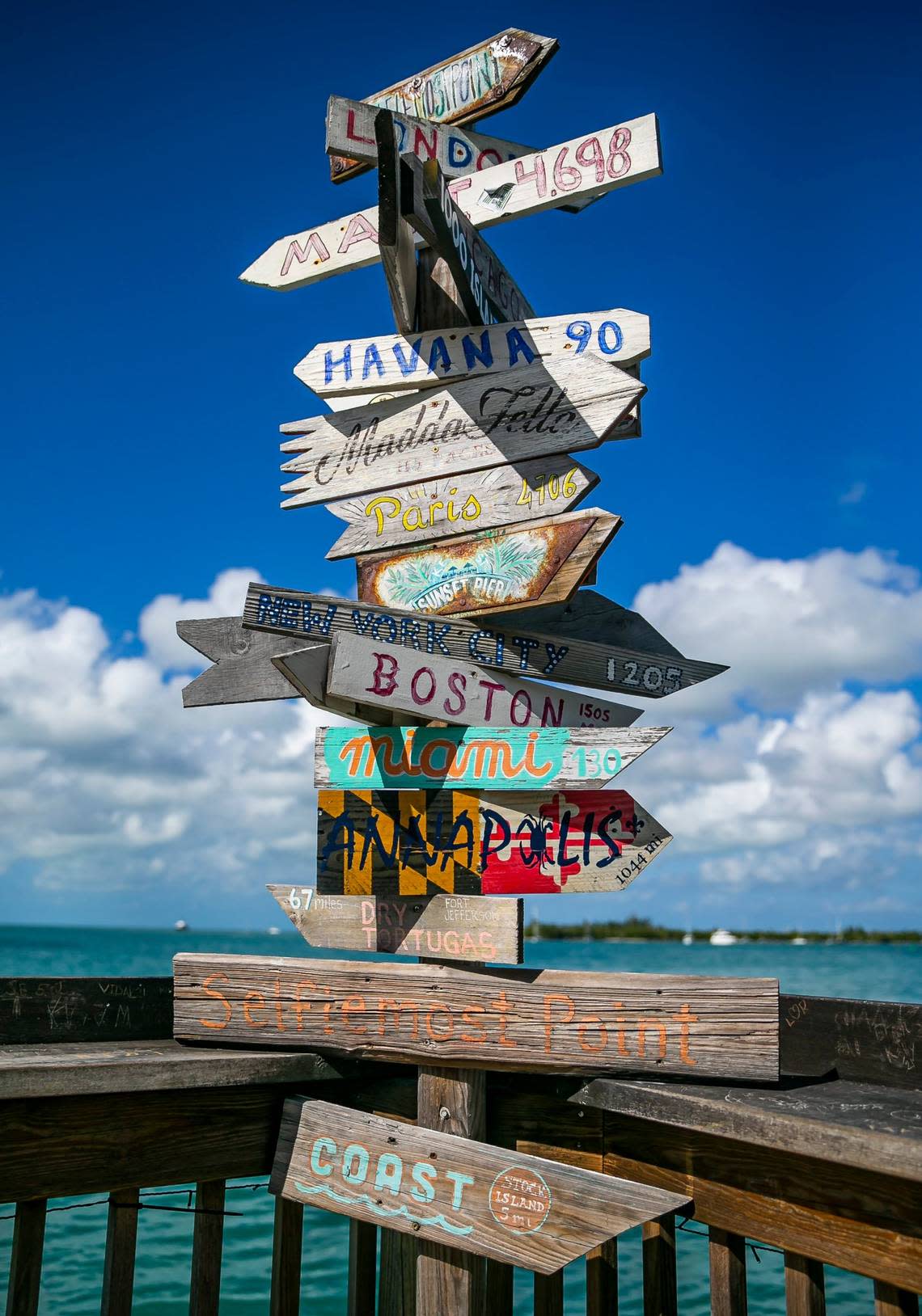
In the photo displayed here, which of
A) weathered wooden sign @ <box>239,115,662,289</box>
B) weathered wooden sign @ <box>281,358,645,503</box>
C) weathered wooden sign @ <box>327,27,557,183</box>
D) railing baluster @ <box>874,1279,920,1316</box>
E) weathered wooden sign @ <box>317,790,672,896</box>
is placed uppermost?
weathered wooden sign @ <box>327,27,557,183</box>

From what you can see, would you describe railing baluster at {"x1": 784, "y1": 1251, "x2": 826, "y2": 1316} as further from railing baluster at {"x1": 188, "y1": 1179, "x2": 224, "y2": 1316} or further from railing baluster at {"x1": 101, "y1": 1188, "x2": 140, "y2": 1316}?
railing baluster at {"x1": 101, "y1": 1188, "x2": 140, "y2": 1316}

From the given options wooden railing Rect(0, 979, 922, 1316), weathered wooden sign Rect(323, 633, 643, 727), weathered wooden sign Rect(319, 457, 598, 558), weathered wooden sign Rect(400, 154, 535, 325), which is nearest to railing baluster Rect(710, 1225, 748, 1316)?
wooden railing Rect(0, 979, 922, 1316)

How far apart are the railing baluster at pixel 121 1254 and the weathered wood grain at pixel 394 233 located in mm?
2976

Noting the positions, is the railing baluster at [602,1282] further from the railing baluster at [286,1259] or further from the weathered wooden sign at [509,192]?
the weathered wooden sign at [509,192]

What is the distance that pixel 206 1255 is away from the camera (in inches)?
114

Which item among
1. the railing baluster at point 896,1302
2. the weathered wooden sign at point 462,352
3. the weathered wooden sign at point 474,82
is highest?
the weathered wooden sign at point 474,82

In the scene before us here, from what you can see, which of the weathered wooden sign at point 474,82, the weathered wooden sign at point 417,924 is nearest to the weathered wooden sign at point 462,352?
the weathered wooden sign at point 474,82

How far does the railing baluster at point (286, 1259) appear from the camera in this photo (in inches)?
116

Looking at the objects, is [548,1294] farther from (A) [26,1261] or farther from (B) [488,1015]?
(A) [26,1261]

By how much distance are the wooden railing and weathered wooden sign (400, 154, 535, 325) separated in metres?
2.63

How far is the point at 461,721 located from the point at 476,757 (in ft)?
0.43

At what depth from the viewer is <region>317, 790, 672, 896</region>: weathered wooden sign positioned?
9.71 ft

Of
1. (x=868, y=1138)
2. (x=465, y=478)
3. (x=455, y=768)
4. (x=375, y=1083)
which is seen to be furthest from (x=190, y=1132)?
(x=465, y=478)

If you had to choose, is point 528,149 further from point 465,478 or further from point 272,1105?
point 272,1105
